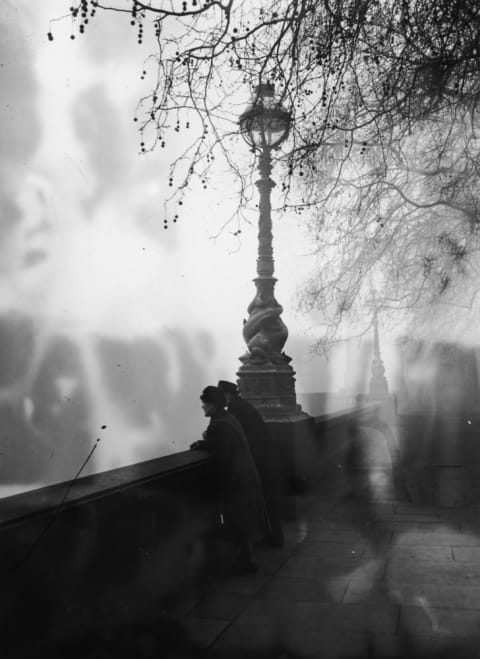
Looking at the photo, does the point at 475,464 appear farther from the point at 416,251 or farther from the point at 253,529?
the point at 253,529

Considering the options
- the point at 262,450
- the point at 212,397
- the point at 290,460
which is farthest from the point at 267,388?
the point at 212,397

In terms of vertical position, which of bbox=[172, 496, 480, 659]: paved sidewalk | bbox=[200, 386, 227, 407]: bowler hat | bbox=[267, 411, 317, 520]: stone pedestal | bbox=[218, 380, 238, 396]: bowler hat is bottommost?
bbox=[172, 496, 480, 659]: paved sidewalk

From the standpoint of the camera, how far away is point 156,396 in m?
121

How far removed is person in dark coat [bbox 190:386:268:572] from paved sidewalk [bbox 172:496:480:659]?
0.32 meters

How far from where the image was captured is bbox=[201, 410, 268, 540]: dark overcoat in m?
6.12

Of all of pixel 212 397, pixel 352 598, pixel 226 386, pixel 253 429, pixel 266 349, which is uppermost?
pixel 266 349

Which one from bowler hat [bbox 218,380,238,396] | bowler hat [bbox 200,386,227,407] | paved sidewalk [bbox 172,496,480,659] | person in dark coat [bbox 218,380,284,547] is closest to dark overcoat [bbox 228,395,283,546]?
person in dark coat [bbox 218,380,284,547]

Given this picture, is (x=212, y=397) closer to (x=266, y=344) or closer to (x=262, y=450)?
(x=262, y=450)

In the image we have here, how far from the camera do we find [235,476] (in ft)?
20.3

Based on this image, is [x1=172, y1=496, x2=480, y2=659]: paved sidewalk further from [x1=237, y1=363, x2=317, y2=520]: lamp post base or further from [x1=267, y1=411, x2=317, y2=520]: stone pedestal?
[x1=237, y1=363, x2=317, y2=520]: lamp post base

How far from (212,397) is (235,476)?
71cm

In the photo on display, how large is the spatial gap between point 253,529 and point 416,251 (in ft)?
41.5

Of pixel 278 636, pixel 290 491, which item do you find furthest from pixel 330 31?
pixel 290 491

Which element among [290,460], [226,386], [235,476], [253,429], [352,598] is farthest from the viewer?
[290,460]
